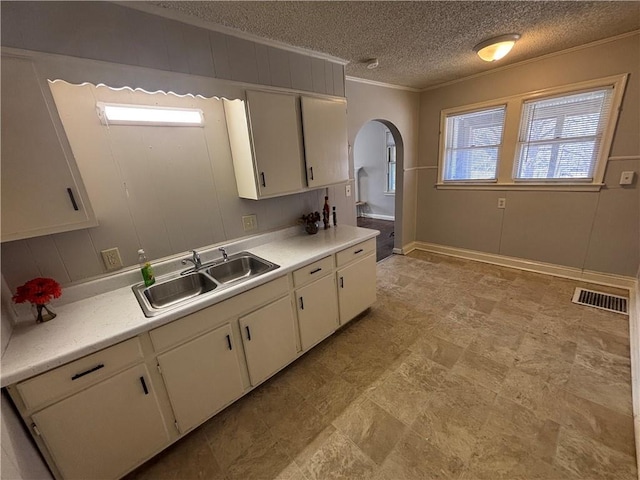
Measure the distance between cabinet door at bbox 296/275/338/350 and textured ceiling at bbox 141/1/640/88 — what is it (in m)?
1.75

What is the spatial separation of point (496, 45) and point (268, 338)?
9.44 feet

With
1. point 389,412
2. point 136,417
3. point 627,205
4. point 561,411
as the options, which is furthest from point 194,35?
point 627,205

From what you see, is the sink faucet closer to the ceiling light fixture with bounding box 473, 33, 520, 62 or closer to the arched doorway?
the ceiling light fixture with bounding box 473, 33, 520, 62

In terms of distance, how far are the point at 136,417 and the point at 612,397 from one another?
9.06 ft

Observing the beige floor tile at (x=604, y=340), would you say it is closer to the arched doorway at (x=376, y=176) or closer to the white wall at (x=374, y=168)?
the arched doorway at (x=376, y=176)

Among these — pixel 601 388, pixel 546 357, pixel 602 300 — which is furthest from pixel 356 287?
pixel 602 300

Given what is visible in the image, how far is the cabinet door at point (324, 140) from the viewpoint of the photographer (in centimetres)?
208

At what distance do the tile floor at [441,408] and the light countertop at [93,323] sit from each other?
2.77ft

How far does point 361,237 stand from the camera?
225 cm

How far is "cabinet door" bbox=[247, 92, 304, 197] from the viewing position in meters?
1.79

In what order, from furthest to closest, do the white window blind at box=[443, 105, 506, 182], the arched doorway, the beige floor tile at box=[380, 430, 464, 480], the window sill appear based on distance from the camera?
1. the arched doorway
2. the white window blind at box=[443, 105, 506, 182]
3. the window sill
4. the beige floor tile at box=[380, 430, 464, 480]

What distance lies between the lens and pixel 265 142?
1846 millimetres

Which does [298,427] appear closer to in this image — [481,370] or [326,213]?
[481,370]

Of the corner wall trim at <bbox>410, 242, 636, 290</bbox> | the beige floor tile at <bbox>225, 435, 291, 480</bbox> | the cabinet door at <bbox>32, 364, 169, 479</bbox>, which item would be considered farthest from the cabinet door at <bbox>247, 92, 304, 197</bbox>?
the corner wall trim at <bbox>410, 242, 636, 290</bbox>
